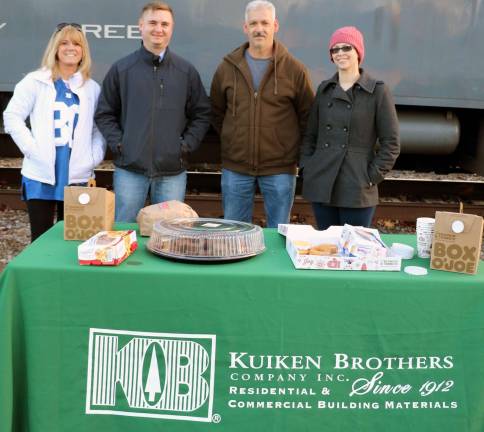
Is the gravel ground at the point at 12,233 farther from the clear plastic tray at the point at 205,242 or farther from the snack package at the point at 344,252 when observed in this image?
the snack package at the point at 344,252

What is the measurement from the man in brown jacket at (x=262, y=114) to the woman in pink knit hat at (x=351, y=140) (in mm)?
310

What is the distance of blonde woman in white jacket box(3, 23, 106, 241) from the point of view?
3.17 metres

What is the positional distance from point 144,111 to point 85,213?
43.1 inches

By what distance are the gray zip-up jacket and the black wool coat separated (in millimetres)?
816

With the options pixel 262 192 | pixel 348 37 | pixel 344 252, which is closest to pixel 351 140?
pixel 348 37

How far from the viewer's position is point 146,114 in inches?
131

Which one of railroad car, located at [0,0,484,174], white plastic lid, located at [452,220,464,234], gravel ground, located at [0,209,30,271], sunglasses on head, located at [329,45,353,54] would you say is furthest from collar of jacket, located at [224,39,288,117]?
gravel ground, located at [0,209,30,271]

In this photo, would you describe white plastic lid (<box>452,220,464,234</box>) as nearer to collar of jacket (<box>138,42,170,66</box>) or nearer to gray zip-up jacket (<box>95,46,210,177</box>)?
gray zip-up jacket (<box>95,46,210,177</box>)

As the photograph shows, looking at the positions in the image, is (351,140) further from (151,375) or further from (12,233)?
(12,233)

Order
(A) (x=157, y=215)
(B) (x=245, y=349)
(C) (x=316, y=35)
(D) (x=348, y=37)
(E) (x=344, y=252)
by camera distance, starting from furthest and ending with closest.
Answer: (C) (x=316, y=35)
(D) (x=348, y=37)
(A) (x=157, y=215)
(E) (x=344, y=252)
(B) (x=245, y=349)

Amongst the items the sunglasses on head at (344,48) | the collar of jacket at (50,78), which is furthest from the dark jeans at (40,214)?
the sunglasses on head at (344,48)

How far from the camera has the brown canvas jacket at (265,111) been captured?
11.4 feet

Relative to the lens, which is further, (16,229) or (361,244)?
(16,229)

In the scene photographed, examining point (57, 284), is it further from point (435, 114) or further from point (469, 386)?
point (435, 114)
